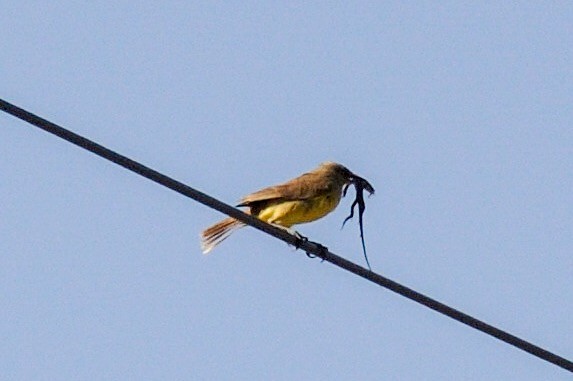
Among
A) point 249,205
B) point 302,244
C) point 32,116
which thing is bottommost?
point 32,116

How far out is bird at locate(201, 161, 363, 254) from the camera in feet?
44.5

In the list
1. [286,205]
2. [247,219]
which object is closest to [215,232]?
Result: [286,205]

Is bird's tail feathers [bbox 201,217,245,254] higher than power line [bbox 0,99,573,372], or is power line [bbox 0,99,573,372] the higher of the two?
bird's tail feathers [bbox 201,217,245,254]

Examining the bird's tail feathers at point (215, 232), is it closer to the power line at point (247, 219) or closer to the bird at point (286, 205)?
the bird at point (286, 205)

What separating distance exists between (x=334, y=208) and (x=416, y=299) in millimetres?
5581

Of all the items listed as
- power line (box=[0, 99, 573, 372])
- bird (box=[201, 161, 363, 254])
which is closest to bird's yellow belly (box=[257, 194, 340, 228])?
bird (box=[201, 161, 363, 254])

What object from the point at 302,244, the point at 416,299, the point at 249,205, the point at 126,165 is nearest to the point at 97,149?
the point at 126,165

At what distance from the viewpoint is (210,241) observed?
541 inches

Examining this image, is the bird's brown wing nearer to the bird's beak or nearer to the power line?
the bird's beak

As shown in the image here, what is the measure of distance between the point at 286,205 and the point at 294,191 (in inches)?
8.9

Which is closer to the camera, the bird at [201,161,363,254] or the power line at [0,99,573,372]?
the power line at [0,99,573,372]

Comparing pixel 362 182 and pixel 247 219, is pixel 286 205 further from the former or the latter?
pixel 247 219

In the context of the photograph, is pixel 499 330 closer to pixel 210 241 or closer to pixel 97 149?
pixel 97 149

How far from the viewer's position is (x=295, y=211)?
13.6 metres
